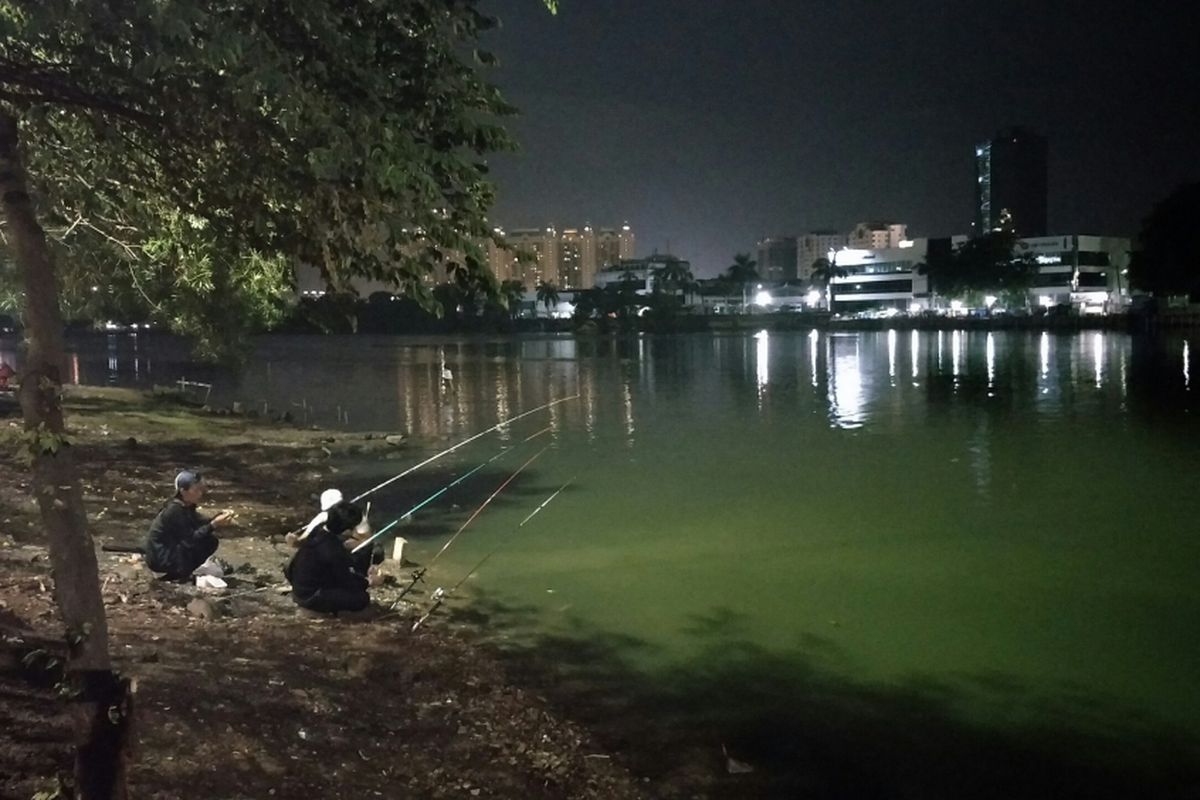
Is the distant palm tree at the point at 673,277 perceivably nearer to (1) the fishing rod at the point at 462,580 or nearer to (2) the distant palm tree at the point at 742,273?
(2) the distant palm tree at the point at 742,273

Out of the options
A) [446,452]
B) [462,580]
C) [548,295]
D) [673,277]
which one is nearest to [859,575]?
[462,580]

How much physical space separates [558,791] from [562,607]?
5003mm

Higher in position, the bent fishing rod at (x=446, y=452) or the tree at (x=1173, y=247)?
the tree at (x=1173, y=247)

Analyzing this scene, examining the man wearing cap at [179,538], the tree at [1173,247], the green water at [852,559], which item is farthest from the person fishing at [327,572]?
the tree at [1173,247]

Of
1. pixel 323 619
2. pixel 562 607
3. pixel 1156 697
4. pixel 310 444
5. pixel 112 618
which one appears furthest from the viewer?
pixel 310 444

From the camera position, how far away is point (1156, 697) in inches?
362

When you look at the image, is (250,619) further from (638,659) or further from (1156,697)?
(1156,697)

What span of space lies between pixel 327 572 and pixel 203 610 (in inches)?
44.1

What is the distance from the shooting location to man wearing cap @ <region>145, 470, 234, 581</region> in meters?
10.0

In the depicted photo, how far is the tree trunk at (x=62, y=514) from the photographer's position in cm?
422

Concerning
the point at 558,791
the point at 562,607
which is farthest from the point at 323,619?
the point at 558,791

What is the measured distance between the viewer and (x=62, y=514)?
14.1 ft

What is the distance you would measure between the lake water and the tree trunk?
15.5ft

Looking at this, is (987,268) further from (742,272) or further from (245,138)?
(245,138)
